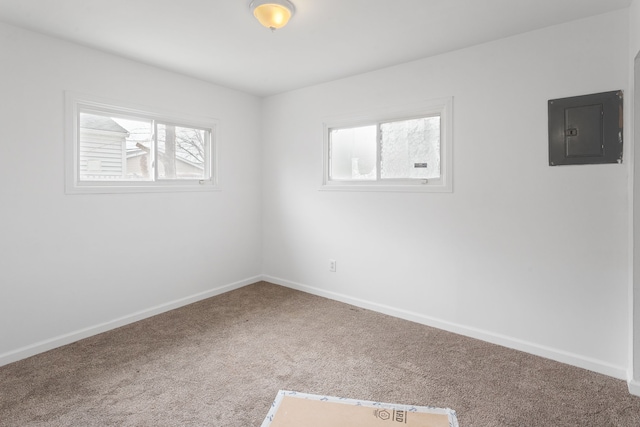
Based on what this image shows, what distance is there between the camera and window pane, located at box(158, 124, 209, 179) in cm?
359

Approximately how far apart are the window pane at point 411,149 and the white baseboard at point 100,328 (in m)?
2.42

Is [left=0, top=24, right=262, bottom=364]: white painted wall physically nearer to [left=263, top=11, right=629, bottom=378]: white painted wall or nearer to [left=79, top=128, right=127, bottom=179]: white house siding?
[left=79, top=128, right=127, bottom=179]: white house siding

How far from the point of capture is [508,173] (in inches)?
107

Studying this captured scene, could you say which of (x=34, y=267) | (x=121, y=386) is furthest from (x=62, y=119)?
(x=121, y=386)

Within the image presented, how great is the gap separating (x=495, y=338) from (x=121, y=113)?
3848 mm

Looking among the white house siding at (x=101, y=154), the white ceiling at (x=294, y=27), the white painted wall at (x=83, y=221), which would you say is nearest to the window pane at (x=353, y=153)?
the white ceiling at (x=294, y=27)

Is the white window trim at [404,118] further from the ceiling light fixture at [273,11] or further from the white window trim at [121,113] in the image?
the ceiling light fixture at [273,11]

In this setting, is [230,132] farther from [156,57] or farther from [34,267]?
[34,267]

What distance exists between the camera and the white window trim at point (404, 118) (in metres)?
3.02

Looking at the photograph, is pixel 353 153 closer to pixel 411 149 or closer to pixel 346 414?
pixel 411 149

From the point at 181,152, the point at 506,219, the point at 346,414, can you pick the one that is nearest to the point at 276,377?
the point at 346,414

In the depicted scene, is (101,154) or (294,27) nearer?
(294,27)

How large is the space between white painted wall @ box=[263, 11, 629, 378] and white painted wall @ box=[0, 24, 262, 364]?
1.42m

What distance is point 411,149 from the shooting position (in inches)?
132
